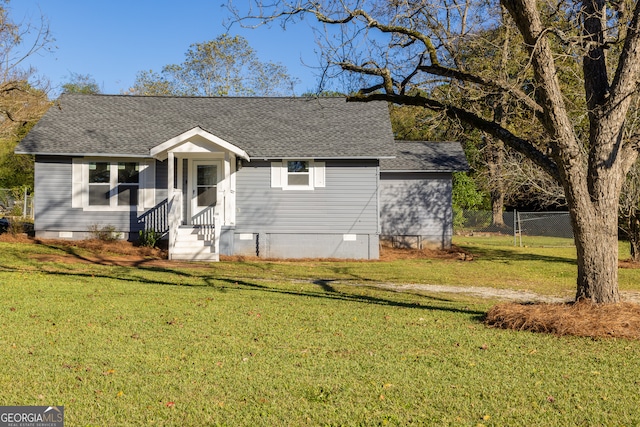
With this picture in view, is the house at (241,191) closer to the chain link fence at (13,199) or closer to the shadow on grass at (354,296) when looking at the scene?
the shadow on grass at (354,296)

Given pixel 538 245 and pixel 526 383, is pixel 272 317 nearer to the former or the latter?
pixel 526 383

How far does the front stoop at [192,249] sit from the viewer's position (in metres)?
18.2

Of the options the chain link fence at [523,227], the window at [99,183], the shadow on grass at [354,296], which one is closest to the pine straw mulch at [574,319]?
the shadow on grass at [354,296]

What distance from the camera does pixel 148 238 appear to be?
Answer: 760 inches

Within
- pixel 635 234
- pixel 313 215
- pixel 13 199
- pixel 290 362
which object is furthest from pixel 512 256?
pixel 13 199

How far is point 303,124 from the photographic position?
21.9 metres

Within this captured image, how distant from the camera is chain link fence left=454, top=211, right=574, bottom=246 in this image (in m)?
32.1

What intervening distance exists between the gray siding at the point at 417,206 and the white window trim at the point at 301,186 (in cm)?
358

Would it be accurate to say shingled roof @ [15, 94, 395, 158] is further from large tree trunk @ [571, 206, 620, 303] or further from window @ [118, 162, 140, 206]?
large tree trunk @ [571, 206, 620, 303]

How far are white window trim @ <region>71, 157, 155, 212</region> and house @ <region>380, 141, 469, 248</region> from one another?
327 inches

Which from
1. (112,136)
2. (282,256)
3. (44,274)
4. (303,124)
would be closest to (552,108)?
(44,274)

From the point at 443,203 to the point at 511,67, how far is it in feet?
31.8

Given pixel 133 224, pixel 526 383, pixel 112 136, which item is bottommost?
pixel 526 383

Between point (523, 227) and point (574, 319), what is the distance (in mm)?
26730
